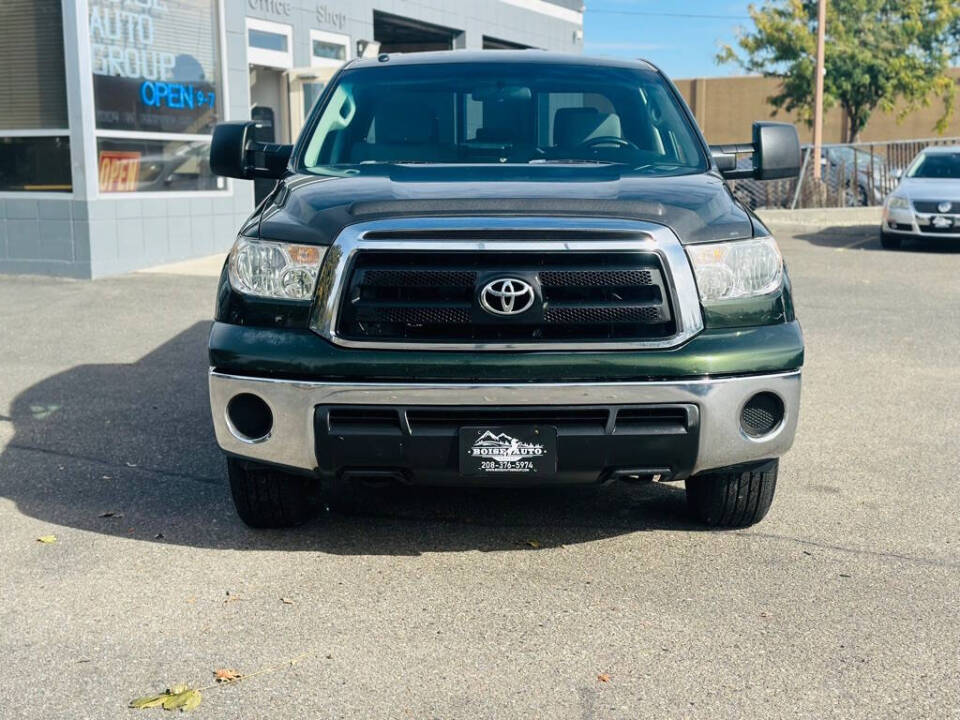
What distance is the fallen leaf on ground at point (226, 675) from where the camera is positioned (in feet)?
11.2

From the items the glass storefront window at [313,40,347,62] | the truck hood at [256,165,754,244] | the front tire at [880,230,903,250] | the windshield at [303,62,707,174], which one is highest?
the glass storefront window at [313,40,347,62]

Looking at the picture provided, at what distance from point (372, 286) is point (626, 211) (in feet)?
2.88

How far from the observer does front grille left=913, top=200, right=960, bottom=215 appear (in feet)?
54.3

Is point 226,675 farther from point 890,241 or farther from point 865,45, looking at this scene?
point 865,45

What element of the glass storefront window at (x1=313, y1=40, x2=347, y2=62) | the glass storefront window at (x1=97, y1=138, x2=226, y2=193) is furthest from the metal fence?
the glass storefront window at (x1=97, y1=138, x2=226, y2=193)

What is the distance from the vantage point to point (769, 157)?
218 inches

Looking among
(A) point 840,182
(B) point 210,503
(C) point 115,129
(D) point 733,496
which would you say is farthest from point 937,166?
(B) point 210,503

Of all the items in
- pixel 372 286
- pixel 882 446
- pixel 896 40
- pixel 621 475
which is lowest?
pixel 882 446

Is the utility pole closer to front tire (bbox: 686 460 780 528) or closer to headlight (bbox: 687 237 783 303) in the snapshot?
front tire (bbox: 686 460 780 528)

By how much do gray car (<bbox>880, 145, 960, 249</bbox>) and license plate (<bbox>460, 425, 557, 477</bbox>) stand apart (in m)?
14.0

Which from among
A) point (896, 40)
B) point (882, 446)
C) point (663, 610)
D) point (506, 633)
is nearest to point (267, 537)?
point (506, 633)

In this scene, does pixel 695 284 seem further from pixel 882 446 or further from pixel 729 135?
pixel 729 135

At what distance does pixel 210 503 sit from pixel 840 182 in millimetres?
20644

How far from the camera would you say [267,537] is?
4.67 m
